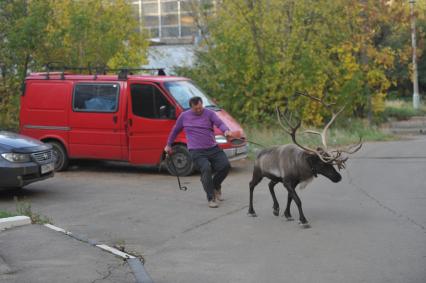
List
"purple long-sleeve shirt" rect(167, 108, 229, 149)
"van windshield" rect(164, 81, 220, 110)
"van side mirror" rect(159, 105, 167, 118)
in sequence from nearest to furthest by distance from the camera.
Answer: "purple long-sleeve shirt" rect(167, 108, 229, 149) → "van side mirror" rect(159, 105, 167, 118) → "van windshield" rect(164, 81, 220, 110)

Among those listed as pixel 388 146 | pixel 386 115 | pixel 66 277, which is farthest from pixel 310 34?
pixel 66 277

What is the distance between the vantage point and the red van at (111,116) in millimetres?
14562

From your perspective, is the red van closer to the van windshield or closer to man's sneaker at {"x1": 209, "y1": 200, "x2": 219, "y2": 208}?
the van windshield

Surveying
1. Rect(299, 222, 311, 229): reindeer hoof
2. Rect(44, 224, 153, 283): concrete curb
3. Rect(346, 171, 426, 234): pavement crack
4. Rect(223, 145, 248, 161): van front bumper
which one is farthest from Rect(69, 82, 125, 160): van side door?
Rect(299, 222, 311, 229): reindeer hoof

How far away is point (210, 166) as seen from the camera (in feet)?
36.0

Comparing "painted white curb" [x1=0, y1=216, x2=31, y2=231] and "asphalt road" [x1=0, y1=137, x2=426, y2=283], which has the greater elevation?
"painted white curb" [x1=0, y1=216, x2=31, y2=231]

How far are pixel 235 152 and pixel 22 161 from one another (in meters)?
4.71

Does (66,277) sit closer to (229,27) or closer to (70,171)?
(70,171)

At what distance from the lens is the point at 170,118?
47.5 feet

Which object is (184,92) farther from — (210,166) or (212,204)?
(212,204)

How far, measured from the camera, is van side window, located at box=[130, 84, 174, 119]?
14.6 m

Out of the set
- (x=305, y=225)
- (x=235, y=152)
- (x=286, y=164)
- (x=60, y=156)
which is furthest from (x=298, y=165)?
(x=60, y=156)

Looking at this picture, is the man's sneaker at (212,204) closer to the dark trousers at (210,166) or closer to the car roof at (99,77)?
the dark trousers at (210,166)

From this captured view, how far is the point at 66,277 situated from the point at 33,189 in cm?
659
